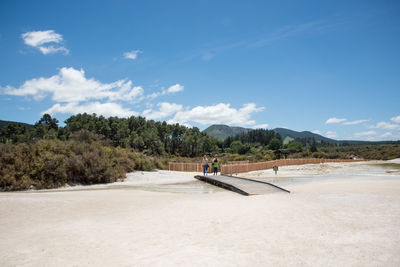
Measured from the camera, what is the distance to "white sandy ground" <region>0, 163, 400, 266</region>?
5.07 metres

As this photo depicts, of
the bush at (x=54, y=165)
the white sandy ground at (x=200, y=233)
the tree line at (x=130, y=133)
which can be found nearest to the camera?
the white sandy ground at (x=200, y=233)

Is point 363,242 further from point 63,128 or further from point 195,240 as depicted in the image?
point 63,128

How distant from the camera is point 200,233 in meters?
6.71

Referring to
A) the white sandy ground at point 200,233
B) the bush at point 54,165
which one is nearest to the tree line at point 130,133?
the bush at point 54,165

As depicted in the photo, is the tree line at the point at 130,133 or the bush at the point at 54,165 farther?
the tree line at the point at 130,133

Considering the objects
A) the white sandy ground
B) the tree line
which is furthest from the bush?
the tree line

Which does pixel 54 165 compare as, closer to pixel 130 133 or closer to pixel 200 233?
pixel 200 233

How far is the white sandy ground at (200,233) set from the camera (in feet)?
16.6

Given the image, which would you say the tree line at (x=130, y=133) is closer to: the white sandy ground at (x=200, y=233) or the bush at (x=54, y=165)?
the bush at (x=54, y=165)

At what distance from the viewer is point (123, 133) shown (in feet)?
242

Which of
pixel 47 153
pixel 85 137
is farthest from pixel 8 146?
pixel 85 137

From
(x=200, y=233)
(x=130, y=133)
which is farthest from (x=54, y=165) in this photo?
(x=130, y=133)

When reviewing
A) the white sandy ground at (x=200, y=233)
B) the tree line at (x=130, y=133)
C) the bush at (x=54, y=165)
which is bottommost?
the white sandy ground at (x=200, y=233)

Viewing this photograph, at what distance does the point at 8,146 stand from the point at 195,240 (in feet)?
49.6
